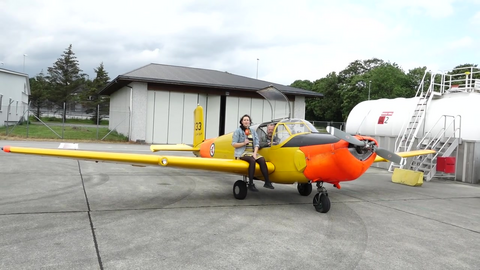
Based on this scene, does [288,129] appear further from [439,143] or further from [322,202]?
[439,143]

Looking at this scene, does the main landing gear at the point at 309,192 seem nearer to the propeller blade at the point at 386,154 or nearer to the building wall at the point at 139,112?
the propeller blade at the point at 386,154

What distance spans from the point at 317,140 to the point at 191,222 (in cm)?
277

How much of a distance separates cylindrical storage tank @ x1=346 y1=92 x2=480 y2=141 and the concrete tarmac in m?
4.58

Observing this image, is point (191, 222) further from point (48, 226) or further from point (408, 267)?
point (408, 267)

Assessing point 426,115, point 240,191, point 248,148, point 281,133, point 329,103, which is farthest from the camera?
point 329,103

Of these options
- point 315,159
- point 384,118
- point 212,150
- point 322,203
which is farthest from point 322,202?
point 384,118

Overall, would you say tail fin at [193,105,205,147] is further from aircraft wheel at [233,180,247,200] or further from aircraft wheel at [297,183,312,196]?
aircraft wheel at [297,183,312,196]

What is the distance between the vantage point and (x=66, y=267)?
3.39 m

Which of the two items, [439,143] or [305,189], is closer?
[305,189]

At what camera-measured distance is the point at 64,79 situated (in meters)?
60.0

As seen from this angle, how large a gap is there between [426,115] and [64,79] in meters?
61.9

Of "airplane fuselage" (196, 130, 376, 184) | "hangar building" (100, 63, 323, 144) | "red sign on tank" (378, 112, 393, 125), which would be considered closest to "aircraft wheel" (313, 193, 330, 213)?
"airplane fuselage" (196, 130, 376, 184)

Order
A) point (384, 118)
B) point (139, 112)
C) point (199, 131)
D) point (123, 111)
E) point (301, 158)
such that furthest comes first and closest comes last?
point (123, 111)
point (139, 112)
point (384, 118)
point (199, 131)
point (301, 158)

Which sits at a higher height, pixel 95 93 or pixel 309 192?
pixel 95 93
